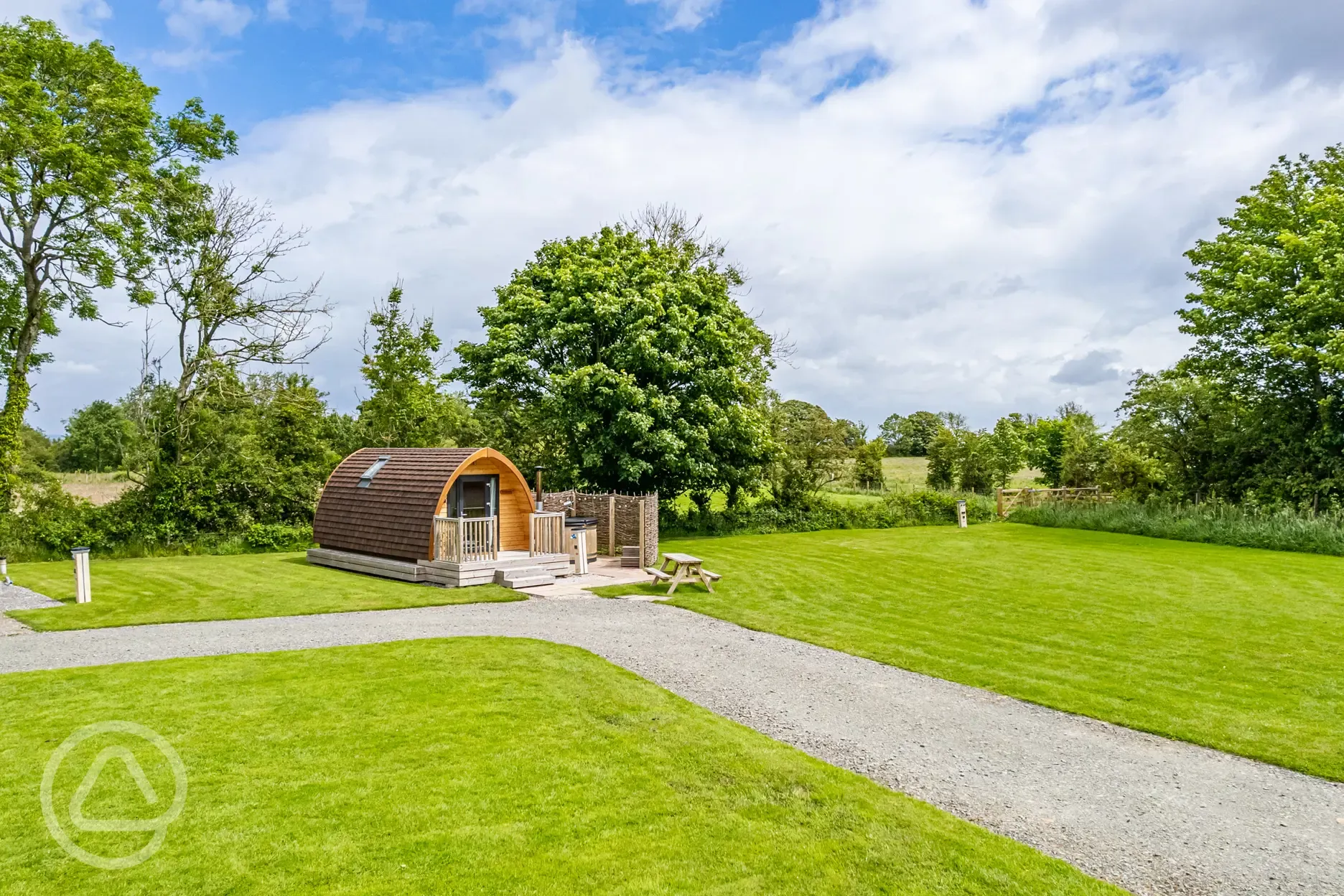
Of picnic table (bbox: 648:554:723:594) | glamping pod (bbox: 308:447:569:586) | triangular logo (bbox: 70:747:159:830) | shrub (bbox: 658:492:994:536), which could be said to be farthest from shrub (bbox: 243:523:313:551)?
triangular logo (bbox: 70:747:159:830)

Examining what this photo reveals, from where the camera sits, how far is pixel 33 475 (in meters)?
20.6

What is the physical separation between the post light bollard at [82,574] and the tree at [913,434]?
74272mm

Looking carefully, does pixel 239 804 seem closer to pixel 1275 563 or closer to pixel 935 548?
pixel 935 548

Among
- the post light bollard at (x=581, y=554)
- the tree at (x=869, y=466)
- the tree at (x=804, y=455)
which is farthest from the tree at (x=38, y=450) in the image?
the tree at (x=869, y=466)

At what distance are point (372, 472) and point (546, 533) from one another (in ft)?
15.2

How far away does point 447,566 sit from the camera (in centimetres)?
1554

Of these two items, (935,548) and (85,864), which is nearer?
(85,864)

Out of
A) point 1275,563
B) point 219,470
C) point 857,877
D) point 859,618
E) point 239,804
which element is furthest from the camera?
point 219,470

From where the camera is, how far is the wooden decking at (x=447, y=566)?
50.9 feet

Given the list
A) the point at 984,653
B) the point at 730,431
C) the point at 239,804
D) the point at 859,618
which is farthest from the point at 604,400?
the point at 239,804

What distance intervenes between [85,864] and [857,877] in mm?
4820

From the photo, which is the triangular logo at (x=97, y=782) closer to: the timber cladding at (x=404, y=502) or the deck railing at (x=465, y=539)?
the deck railing at (x=465, y=539)

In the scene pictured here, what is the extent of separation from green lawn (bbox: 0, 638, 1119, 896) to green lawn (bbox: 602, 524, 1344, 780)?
3.86 meters

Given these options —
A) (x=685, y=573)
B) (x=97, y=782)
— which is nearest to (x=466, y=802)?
(x=97, y=782)
